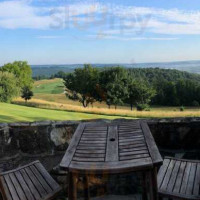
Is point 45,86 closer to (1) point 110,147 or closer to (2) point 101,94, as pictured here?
(2) point 101,94

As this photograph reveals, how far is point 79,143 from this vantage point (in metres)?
2.43

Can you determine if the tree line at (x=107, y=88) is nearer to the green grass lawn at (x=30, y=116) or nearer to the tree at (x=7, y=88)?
the tree at (x=7, y=88)

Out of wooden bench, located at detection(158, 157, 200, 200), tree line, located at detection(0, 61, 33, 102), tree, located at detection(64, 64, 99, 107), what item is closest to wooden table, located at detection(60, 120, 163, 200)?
wooden bench, located at detection(158, 157, 200, 200)

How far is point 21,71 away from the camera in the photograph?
45.9 meters

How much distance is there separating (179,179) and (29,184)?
141 centimetres

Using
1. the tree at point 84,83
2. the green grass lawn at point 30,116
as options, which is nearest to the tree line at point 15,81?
the tree at point 84,83

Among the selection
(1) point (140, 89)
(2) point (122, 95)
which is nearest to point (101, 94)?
(2) point (122, 95)

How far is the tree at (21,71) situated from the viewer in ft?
144

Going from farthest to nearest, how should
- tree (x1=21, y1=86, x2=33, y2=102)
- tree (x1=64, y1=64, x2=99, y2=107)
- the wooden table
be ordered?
1. tree (x1=21, y1=86, x2=33, y2=102)
2. tree (x1=64, y1=64, x2=99, y2=107)
3. the wooden table

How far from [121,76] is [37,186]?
124 ft

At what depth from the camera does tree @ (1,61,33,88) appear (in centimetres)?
4400

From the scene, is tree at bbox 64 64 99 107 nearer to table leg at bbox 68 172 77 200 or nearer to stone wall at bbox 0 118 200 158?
stone wall at bbox 0 118 200 158

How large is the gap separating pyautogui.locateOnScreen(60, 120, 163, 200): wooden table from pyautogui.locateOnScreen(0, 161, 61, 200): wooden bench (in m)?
0.48

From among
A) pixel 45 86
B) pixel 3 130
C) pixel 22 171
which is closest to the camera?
pixel 22 171
